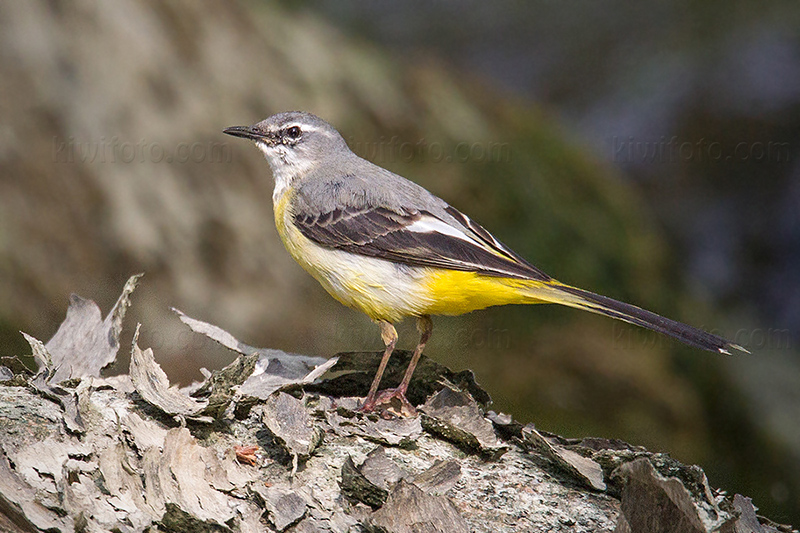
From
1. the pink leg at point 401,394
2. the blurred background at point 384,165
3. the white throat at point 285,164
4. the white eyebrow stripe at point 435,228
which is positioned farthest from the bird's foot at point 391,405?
the blurred background at point 384,165

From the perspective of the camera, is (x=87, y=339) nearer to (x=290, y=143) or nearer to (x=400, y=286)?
(x=400, y=286)

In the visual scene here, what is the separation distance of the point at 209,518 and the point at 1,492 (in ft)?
1.80

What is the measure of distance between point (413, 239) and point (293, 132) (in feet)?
3.97

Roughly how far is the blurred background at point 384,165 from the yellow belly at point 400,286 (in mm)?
1846

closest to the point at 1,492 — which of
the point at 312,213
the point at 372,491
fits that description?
the point at 372,491

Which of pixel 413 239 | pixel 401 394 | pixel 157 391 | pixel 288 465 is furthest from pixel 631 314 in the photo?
pixel 157 391

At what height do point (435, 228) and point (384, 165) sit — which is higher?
point (384, 165)

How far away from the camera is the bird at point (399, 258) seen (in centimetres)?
349

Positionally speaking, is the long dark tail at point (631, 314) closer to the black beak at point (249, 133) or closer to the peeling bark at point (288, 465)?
the peeling bark at point (288, 465)

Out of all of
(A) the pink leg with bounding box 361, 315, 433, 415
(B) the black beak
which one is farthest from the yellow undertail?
(B) the black beak

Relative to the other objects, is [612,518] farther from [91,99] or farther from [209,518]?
[91,99]

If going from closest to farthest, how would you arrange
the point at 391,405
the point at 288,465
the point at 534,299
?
1. the point at 288,465
2. the point at 391,405
3. the point at 534,299

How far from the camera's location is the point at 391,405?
10.2 feet

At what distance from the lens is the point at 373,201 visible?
3988 mm
